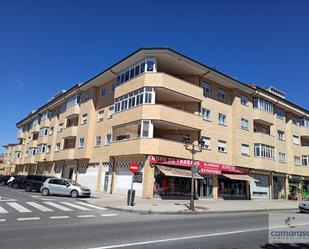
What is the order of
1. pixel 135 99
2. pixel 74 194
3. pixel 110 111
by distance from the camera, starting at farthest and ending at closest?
pixel 110 111, pixel 135 99, pixel 74 194

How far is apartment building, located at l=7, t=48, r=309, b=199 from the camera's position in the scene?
26.7 metres

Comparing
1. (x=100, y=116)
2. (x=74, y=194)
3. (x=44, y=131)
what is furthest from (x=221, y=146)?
(x=44, y=131)

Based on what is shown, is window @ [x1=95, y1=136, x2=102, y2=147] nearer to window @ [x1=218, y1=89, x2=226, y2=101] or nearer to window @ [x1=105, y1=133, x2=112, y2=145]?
window @ [x1=105, y1=133, x2=112, y2=145]

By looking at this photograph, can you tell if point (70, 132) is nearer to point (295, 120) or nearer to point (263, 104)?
point (263, 104)

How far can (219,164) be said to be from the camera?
30719 millimetres

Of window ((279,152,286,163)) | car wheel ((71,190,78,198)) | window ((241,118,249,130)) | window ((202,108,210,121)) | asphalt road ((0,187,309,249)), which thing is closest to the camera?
asphalt road ((0,187,309,249))

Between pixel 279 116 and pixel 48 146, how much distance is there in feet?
112

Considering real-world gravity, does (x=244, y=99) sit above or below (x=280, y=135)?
above

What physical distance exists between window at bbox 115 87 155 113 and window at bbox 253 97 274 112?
15.5m

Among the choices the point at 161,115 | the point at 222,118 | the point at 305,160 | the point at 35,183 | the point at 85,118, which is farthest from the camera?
the point at 305,160

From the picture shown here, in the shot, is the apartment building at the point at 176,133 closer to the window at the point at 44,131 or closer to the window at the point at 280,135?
the window at the point at 280,135

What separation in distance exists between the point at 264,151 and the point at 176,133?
1263 centimetres

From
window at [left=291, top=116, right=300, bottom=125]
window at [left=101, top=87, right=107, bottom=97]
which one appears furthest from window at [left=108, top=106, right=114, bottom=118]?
window at [left=291, top=116, right=300, bottom=125]

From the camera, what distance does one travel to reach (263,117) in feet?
119
